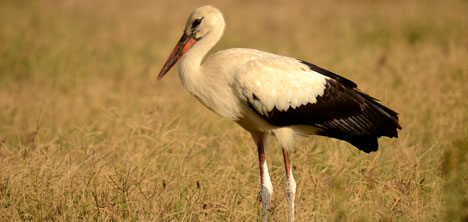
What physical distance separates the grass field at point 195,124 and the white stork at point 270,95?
0.32m

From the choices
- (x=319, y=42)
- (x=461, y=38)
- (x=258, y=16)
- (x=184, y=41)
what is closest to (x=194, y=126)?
(x=184, y=41)

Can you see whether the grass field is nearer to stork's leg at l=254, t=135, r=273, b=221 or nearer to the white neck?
stork's leg at l=254, t=135, r=273, b=221

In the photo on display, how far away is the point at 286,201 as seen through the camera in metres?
3.97

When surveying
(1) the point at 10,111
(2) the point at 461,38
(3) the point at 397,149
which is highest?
(2) the point at 461,38

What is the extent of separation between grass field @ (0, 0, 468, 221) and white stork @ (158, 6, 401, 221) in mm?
320

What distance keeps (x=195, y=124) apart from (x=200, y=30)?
1.56 metres

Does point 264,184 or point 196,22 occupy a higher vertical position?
point 196,22

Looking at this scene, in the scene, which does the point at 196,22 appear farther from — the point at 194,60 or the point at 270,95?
the point at 270,95

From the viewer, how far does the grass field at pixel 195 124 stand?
3.68 meters

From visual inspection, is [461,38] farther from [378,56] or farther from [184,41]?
[184,41]

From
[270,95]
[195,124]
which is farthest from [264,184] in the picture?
[195,124]

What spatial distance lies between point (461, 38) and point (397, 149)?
4.33 metres

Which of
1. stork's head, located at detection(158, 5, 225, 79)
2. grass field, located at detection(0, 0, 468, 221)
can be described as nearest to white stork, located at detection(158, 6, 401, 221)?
stork's head, located at detection(158, 5, 225, 79)

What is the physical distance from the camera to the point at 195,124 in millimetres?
5340
